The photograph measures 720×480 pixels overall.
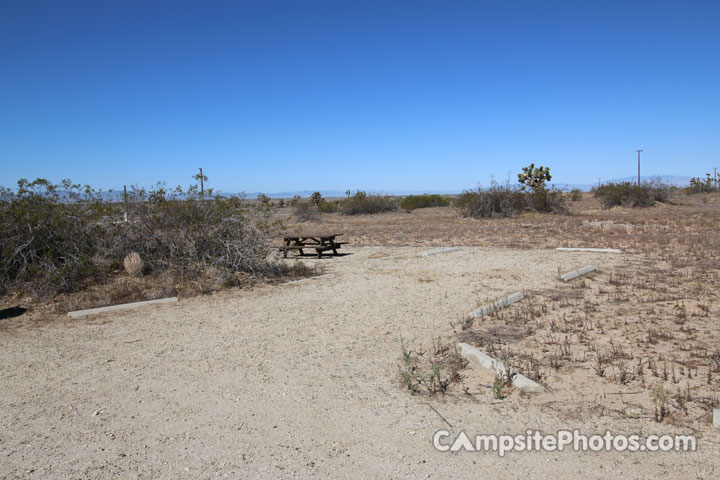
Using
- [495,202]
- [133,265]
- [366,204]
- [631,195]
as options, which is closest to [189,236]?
[133,265]

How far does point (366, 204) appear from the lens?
115ft

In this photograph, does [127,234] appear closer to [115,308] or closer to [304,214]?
[115,308]

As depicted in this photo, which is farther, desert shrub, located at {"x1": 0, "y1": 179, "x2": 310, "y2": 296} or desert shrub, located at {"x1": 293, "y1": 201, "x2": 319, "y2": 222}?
desert shrub, located at {"x1": 293, "y1": 201, "x2": 319, "y2": 222}

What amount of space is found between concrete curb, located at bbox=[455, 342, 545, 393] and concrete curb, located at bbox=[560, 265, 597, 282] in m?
4.16

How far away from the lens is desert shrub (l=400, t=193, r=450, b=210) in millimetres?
37750

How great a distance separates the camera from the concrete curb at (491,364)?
12.8 feet

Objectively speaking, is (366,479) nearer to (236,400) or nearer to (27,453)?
(236,400)

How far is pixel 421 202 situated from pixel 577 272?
3031 cm

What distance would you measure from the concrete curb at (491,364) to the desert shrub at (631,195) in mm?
28629

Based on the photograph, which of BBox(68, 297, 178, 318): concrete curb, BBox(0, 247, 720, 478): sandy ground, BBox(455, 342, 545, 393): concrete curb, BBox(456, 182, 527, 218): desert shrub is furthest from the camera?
BBox(456, 182, 527, 218): desert shrub

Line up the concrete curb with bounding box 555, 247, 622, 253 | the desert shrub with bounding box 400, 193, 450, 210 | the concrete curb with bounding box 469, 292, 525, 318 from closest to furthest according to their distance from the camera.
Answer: the concrete curb with bounding box 469, 292, 525, 318 < the concrete curb with bounding box 555, 247, 622, 253 < the desert shrub with bounding box 400, 193, 450, 210

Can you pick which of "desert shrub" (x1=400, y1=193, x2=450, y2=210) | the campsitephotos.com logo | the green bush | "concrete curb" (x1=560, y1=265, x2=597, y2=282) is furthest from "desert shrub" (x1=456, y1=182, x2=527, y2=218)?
the campsitephotos.com logo

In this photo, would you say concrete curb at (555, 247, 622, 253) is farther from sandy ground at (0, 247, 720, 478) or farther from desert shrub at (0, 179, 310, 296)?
desert shrub at (0, 179, 310, 296)

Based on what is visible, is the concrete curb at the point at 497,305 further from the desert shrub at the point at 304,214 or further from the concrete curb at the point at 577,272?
the desert shrub at the point at 304,214
